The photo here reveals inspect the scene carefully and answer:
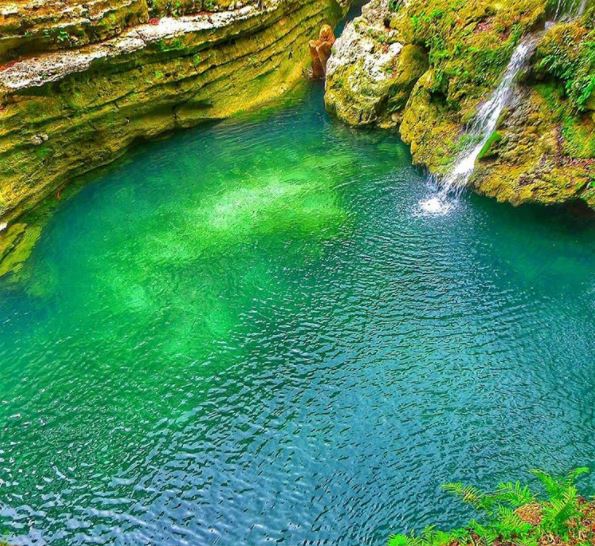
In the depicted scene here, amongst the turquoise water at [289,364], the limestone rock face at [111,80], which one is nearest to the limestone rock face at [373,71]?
the turquoise water at [289,364]

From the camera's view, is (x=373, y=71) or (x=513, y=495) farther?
(x=373, y=71)

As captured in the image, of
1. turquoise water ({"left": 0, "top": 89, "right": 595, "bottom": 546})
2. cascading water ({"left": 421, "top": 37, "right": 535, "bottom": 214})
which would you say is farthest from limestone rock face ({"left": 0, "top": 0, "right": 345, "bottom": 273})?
cascading water ({"left": 421, "top": 37, "right": 535, "bottom": 214})

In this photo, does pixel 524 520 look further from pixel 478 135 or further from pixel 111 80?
pixel 111 80

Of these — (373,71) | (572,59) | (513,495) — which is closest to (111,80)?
(373,71)

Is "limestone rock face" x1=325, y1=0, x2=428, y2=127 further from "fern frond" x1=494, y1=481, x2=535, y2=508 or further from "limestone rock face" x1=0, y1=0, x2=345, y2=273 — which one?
"fern frond" x1=494, y1=481, x2=535, y2=508

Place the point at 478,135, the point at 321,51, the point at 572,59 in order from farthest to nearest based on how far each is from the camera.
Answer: the point at 321,51, the point at 478,135, the point at 572,59
